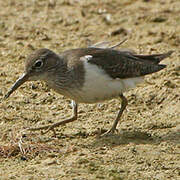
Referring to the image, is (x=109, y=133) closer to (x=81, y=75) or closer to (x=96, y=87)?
(x=96, y=87)

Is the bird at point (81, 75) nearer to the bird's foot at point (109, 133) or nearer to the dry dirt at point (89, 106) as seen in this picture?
the bird's foot at point (109, 133)

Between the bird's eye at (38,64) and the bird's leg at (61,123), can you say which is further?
the bird's leg at (61,123)

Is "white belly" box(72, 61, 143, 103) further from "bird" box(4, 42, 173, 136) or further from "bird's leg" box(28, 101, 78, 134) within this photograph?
"bird's leg" box(28, 101, 78, 134)

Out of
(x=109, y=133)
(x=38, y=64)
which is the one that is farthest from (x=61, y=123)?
(x=38, y=64)

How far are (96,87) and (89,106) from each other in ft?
4.19

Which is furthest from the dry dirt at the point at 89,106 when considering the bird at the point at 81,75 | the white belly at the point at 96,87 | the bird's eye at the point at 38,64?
the bird's eye at the point at 38,64

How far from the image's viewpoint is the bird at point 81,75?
7.04 m

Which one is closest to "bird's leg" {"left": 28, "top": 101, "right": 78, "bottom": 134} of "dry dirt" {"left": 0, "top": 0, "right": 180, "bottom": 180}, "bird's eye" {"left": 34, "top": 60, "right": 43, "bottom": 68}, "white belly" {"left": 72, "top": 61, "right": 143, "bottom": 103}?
"dry dirt" {"left": 0, "top": 0, "right": 180, "bottom": 180}

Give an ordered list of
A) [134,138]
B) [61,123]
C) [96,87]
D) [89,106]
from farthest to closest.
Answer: [89,106] → [61,123] → [134,138] → [96,87]

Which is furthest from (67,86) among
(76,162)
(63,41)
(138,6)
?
(138,6)

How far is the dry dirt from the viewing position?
6.37 m

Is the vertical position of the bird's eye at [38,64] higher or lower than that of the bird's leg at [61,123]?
higher

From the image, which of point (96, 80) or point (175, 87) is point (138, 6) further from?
point (96, 80)

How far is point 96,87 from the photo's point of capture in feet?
23.1
